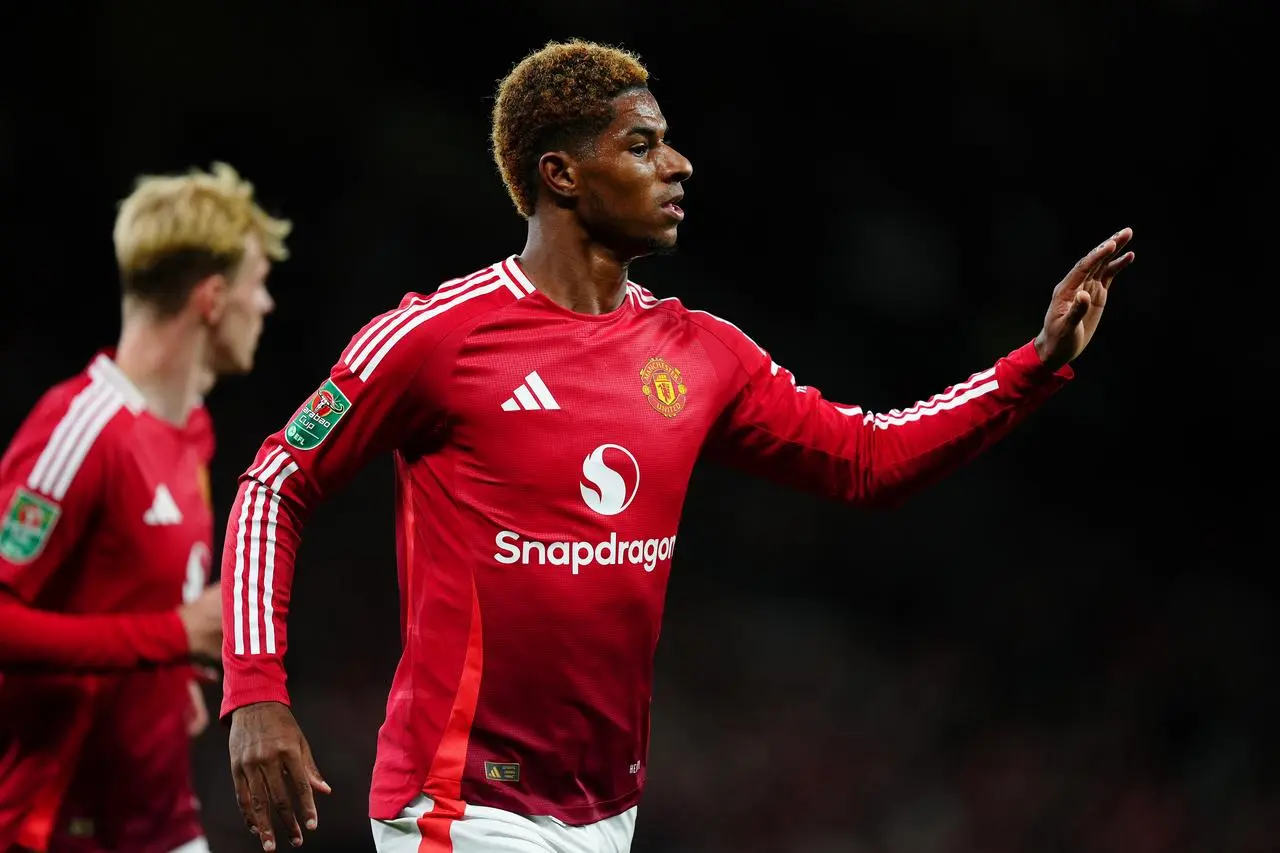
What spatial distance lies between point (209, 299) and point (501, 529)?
1.50 metres

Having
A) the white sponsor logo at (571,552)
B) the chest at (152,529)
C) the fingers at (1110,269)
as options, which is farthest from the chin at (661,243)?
the chest at (152,529)

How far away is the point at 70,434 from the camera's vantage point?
332 cm

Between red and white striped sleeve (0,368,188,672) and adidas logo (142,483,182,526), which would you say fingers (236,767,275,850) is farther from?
adidas logo (142,483,182,526)

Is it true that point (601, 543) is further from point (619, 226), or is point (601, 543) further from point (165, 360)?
point (165, 360)

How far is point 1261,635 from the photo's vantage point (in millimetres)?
6555

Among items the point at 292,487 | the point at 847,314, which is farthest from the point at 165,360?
the point at 847,314

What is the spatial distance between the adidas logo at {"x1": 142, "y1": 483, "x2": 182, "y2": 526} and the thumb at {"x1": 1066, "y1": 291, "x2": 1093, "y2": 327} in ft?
6.64

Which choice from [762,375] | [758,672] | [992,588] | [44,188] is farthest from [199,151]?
[762,375]

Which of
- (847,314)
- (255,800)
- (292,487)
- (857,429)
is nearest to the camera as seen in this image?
(255,800)

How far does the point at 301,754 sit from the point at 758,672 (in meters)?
4.51

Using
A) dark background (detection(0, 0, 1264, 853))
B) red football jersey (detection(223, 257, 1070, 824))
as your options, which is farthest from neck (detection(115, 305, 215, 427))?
dark background (detection(0, 0, 1264, 853))

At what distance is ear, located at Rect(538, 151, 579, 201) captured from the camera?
2.97m

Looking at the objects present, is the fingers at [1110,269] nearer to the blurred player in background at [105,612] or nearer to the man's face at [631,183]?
the man's face at [631,183]

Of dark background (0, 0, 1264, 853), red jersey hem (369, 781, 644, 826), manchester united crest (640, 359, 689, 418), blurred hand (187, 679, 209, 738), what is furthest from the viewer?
dark background (0, 0, 1264, 853)
